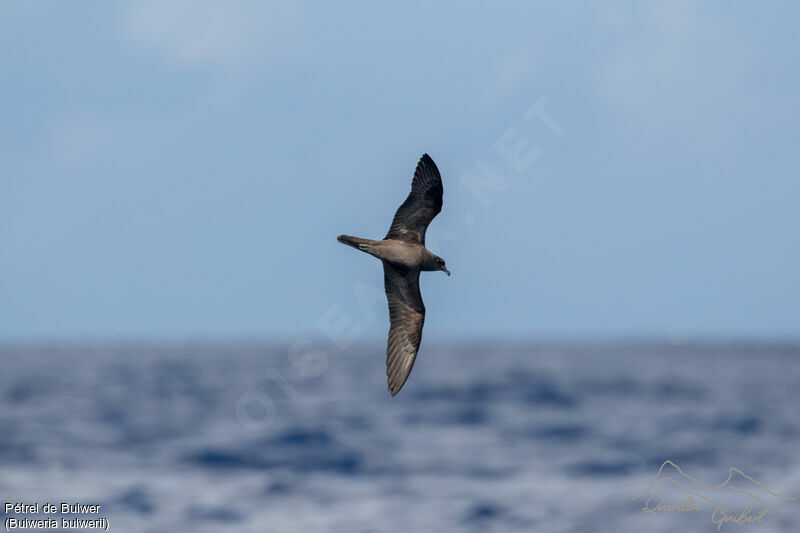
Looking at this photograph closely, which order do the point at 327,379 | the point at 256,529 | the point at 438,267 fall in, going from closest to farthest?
the point at 438,267
the point at 256,529
the point at 327,379

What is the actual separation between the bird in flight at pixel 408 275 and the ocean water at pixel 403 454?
19744 millimetres

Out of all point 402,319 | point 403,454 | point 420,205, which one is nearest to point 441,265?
point 420,205

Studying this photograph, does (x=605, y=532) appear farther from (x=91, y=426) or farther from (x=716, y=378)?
(x=716, y=378)

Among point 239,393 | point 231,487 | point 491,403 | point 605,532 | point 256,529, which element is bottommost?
point 605,532

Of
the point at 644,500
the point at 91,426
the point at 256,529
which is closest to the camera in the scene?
the point at 256,529

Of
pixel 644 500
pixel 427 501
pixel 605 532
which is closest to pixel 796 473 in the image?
pixel 644 500

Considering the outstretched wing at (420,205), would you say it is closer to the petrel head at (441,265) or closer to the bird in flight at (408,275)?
the bird in flight at (408,275)

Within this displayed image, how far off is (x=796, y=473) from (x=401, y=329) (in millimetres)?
31292

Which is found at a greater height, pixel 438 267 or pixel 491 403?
pixel 491 403

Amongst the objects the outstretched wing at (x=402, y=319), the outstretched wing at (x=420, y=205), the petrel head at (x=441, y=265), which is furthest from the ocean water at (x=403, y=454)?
the petrel head at (x=441, y=265)

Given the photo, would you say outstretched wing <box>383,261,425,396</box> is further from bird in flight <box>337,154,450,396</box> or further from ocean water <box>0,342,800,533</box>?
ocean water <box>0,342,800,533</box>

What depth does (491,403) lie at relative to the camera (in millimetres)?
60188

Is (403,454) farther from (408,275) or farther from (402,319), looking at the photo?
(408,275)

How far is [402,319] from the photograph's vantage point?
12539 mm
